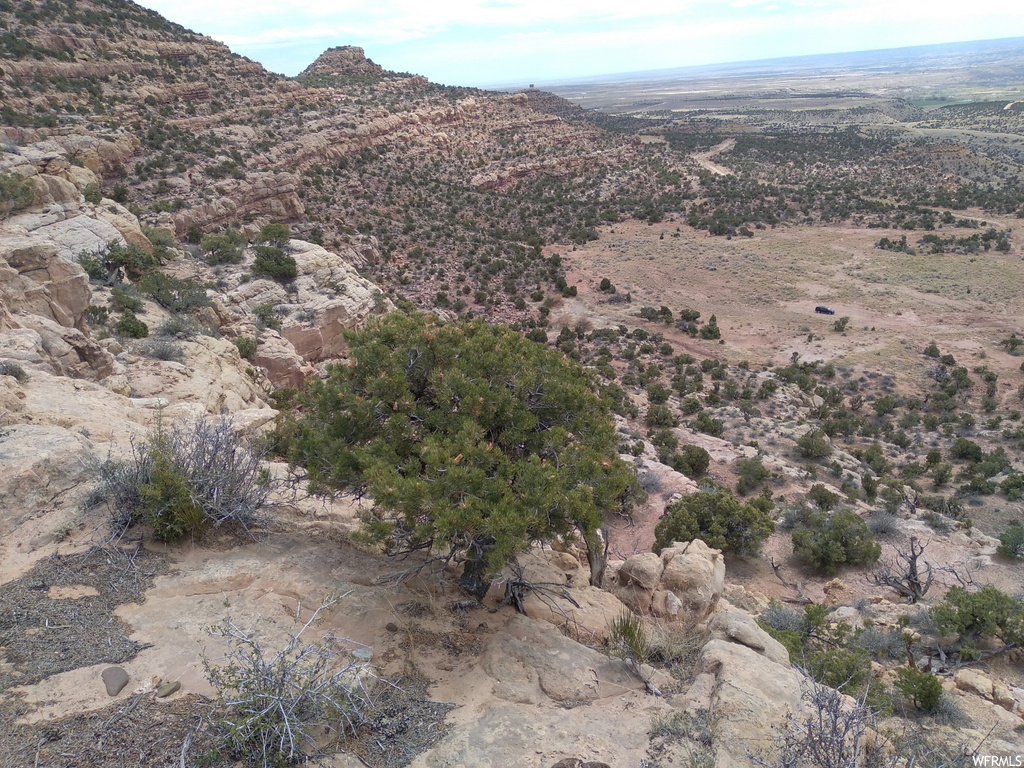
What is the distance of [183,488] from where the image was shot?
22.7 ft

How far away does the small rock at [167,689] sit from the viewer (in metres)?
4.76

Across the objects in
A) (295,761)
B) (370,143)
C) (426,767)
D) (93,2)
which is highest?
(93,2)

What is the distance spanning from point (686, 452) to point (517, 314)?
17.0 metres

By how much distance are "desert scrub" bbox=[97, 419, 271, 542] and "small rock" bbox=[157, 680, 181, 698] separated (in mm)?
2472

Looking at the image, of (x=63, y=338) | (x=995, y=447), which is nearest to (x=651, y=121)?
(x=995, y=447)

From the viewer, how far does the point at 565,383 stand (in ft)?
23.9

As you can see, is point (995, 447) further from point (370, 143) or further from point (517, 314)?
point (370, 143)

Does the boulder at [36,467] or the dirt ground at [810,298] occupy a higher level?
the boulder at [36,467]

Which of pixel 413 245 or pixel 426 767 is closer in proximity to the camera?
pixel 426 767

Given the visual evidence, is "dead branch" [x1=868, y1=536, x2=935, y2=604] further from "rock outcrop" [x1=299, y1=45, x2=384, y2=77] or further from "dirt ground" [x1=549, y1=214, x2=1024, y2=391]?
"rock outcrop" [x1=299, y1=45, x2=384, y2=77]

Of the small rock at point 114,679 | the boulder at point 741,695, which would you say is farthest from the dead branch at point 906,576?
the small rock at point 114,679

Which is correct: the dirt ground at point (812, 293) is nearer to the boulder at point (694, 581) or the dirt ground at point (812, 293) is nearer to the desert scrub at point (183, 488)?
the boulder at point (694, 581)

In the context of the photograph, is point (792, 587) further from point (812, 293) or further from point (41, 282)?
point (812, 293)

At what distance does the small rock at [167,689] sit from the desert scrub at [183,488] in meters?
2.47
